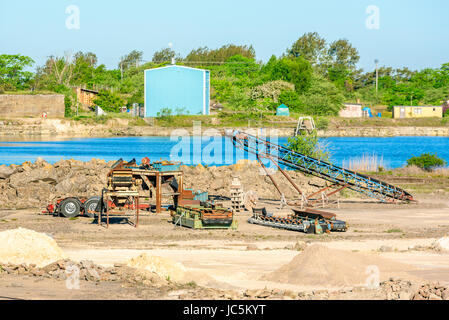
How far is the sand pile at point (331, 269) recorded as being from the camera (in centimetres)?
1458

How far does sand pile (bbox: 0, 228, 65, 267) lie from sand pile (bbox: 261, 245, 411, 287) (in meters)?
5.50

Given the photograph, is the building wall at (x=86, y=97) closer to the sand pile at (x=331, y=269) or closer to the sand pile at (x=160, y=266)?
the sand pile at (x=160, y=266)

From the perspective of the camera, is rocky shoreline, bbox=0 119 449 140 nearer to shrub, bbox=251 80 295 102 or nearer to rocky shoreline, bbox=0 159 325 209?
shrub, bbox=251 80 295 102

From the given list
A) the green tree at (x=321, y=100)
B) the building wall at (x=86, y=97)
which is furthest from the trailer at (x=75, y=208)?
the green tree at (x=321, y=100)

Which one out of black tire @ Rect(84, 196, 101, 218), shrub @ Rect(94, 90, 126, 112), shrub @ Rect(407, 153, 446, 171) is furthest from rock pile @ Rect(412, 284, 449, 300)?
shrub @ Rect(94, 90, 126, 112)

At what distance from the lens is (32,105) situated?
10219 cm

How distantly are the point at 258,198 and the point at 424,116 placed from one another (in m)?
100

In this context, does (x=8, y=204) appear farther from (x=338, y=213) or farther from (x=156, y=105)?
(x=156, y=105)

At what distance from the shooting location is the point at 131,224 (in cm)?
2439

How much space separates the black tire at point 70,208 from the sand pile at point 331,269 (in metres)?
12.3

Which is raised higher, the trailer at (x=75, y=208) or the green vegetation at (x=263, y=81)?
the green vegetation at (x=263, y=81)

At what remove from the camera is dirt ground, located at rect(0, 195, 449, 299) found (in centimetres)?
1355

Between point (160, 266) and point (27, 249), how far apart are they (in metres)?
3.60
